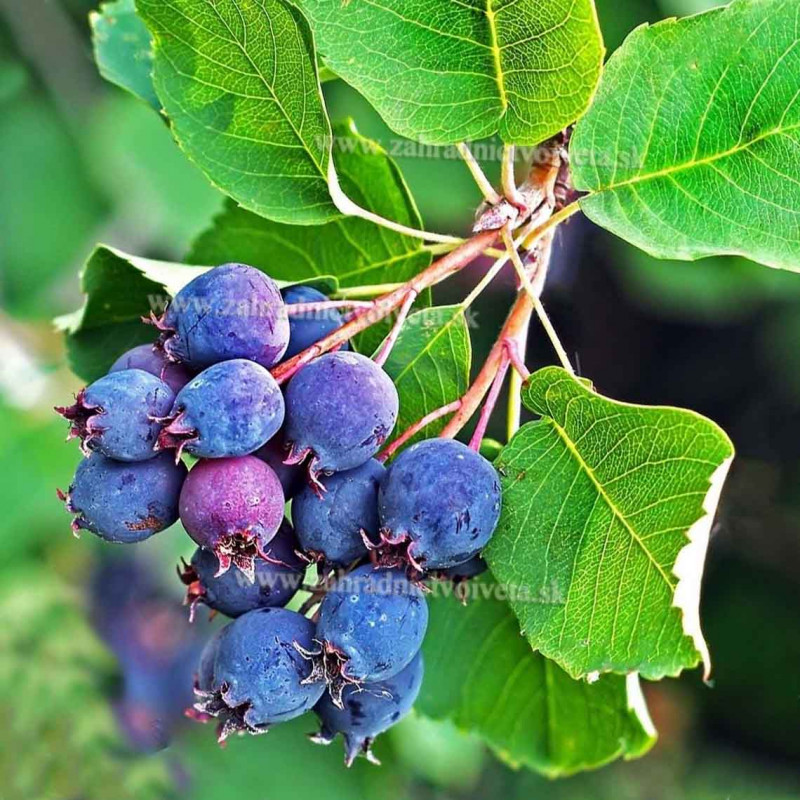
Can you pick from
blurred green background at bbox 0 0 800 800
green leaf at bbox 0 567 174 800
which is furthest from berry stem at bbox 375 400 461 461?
green leaf at bbox 0 567 174 800

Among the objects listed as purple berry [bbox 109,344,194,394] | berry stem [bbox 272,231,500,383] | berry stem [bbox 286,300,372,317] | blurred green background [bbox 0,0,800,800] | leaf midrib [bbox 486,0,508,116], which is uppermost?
leaf midrib [bbox 486,0,508,116]

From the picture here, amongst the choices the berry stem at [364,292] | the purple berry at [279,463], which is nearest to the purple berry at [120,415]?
the purple berry at [279,463]

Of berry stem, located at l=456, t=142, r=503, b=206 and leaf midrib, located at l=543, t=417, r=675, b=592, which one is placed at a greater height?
berry stem, located at l=456, t=142, r=503, b=206

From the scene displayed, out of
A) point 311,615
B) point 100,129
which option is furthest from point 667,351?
point 311,615

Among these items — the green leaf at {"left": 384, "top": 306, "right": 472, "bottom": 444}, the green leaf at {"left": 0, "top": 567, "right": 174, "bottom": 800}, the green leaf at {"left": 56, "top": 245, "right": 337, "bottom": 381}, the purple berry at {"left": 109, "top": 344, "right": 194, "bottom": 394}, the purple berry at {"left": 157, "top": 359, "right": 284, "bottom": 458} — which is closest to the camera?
the purple berry at {"left": 157, "top": 359, "right": 284, "bottom": 458}

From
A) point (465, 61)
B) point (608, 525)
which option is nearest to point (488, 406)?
point (608, 525)

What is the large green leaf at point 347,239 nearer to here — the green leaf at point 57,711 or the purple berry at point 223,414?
the purple berry at point 223,414

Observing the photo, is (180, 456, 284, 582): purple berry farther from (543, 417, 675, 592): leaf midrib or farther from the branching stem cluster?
(543, 417, 675, 592): leaf midrib

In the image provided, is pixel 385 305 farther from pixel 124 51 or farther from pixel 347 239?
pixel 124 51
